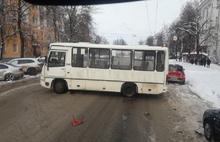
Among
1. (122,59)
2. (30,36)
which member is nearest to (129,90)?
(122,59)

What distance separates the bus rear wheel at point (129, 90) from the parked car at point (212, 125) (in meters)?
6.32

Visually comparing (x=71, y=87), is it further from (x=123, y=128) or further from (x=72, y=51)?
(x=123, y=128)

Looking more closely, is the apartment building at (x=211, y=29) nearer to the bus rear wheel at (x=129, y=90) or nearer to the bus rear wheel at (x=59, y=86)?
the bus rear wheel at (x=129, y=90)

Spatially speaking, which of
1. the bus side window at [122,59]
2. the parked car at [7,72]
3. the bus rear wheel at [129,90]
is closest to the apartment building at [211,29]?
the parked car at [7,72]

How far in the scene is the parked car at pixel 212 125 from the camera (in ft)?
20.7

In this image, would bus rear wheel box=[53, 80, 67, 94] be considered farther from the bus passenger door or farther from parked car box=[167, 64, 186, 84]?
parked car box=[167, 64, 186, 84]

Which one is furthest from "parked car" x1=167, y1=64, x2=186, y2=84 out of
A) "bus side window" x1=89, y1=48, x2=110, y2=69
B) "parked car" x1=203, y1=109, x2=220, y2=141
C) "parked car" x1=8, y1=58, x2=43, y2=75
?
"parked car" x1=203, y1=109, x2=220, y2=141

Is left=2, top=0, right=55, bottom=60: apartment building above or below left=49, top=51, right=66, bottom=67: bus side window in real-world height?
above

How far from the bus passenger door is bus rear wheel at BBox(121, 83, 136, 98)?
3.34 m

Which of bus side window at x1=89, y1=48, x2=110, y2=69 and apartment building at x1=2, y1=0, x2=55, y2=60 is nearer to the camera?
bus side window at x1=89, y1=48, x2=110, y2=69

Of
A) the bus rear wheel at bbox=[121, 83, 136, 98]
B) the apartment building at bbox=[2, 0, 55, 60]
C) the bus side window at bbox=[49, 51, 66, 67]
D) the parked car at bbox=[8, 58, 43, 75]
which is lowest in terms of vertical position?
the bus rear wheel at bbox=[121, 83, 136, 98]

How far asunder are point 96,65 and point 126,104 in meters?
3.09

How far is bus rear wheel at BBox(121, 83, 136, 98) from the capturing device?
13.3 meters

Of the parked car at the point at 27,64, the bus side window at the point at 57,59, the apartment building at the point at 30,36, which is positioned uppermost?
the apartment building at the point at 30,36
